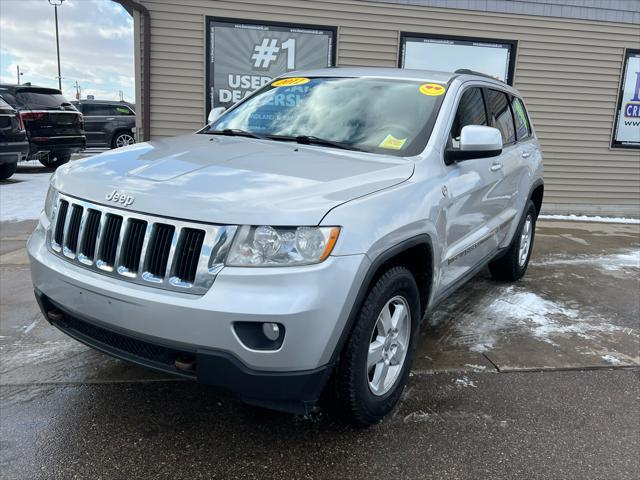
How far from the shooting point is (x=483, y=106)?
4.17m

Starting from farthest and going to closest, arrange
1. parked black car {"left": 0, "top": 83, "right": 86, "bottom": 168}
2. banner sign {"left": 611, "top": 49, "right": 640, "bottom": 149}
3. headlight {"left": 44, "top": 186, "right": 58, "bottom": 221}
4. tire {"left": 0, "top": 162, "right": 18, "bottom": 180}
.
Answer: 1. parked black car {"left": 0, "top": 83, "right": 86, "bottom": 168}
2. tire {"left": 0, "top": 162, "right": 18, "bottom": 180}
3. banner sign {"left": 611, "top": 49, "right": 640, "bottom": 149}
4. headlight {"left": 44, "top": 186, "right": 58, "bottom": 221}

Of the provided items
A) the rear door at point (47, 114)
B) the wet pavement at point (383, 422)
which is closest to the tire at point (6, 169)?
the rear door at point (47, 114)

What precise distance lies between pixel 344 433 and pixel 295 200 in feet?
3.98

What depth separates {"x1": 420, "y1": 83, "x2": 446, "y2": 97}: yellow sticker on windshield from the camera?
3.52 metres

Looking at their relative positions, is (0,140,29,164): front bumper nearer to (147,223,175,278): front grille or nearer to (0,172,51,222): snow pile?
(0,172,51,222): snow pile

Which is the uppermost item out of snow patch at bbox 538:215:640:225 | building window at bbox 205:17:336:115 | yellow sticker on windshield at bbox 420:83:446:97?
building window at bbox 205:17:336:115

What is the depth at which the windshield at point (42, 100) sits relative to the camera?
12266 millimetres

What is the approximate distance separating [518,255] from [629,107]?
632 cm

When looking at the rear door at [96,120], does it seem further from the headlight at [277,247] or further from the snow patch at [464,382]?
the headlight at [277,247]

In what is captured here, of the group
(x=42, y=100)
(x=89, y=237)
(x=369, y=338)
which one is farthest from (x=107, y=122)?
(x=369, y=338)

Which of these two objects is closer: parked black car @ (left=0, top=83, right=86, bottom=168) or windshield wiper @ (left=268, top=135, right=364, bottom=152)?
windshield wiper @ (left=268, top=135, right=364, bottom=152)

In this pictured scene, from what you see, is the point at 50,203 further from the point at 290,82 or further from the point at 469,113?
the point at 469,113

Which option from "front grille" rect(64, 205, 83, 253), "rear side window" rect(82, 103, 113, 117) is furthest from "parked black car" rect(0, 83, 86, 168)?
"front grille" rect(64, 205, 83, 253)

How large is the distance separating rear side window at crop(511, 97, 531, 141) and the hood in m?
2.57
